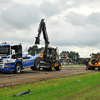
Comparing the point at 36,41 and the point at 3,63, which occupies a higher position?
the point at 36,41

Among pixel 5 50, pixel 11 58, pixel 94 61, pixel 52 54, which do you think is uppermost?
pixel 5 50

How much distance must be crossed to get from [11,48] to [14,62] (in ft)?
4.76

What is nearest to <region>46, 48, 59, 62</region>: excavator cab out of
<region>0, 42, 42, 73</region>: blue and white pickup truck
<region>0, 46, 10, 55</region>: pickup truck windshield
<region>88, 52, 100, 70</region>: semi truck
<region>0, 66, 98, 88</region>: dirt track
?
<region>0, 42, 42, 73</region>: blue and white pickup truck

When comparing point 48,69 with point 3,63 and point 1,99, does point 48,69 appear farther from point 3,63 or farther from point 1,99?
point 1,99

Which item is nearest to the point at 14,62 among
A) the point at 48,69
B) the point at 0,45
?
the point at 0,45

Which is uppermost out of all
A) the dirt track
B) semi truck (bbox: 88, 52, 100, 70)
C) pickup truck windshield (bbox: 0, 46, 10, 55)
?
pickup truck windshield (bbox: 0, 46, 10, 55)

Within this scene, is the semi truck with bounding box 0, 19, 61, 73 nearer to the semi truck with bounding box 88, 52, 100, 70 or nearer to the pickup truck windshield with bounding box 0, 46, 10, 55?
the pickup truck windshield with bounding box 0, 46, 10, 55

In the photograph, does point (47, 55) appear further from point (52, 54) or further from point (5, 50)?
point (5, 50)

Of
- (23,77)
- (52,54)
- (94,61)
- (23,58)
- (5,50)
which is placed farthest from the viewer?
(94,61)

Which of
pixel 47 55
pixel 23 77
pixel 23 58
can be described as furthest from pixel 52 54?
pixel 23 77

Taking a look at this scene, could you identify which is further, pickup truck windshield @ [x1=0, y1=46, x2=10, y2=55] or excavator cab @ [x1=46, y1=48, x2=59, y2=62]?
excavator cab @ [x1=46, y1=48, x2=59, y2=62]

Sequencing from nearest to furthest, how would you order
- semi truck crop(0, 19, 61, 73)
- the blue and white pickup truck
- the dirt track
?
the dirt track, the blue and white pickup truck, semi truck crop(0, 19, 61, 73)

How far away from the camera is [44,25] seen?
2533 cm

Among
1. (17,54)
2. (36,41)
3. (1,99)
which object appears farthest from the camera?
(36,41)
